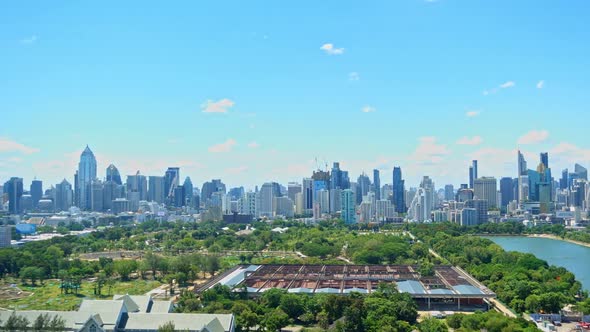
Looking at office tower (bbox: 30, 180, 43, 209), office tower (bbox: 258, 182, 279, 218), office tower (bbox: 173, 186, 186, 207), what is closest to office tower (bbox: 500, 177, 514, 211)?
office tower (bbox: 258, 182, 279, 218)

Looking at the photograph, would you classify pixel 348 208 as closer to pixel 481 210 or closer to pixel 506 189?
pixel 481 210

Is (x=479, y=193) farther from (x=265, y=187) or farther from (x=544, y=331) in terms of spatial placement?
(x=544, y=331)

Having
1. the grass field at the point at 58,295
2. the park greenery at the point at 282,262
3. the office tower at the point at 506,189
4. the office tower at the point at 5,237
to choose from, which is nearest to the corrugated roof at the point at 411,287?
the park greenery at the point at 282,262

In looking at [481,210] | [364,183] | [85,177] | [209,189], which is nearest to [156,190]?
[209,189]

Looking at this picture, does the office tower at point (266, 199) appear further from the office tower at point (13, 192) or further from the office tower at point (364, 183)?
the office tower at point (13, 192)

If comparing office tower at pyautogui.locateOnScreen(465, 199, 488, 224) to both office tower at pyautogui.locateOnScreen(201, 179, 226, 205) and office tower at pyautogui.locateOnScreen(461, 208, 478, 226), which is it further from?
office tower at pyautogui.locateOnScreen(201, 179, 226, 205)
